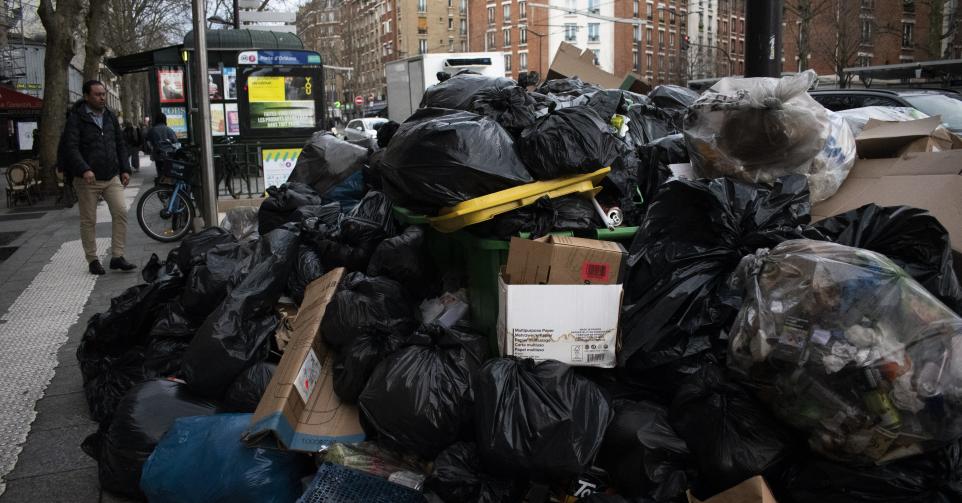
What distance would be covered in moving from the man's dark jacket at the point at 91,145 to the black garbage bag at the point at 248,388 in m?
4.13

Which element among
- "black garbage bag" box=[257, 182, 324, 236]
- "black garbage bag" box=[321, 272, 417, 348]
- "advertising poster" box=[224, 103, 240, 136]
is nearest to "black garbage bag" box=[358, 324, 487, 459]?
"black garbage bag" box=[321, 272, 417, 348]

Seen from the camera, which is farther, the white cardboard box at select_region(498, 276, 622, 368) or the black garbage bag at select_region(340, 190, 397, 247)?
the black garbage bag at select_region(340, 190, 397, 247)

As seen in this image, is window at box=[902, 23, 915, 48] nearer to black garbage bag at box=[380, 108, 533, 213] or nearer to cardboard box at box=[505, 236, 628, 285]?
black garbage bag at box=[380, 108, 533, 213]

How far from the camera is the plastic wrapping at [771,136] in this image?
306cm

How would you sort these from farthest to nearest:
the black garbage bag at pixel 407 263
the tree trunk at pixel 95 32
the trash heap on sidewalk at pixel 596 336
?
1. the tree trunk at pixel 95 32
2. the black garbage bag at pixel 407 263
3. the trash heap on sidewalk at pixel 596 336

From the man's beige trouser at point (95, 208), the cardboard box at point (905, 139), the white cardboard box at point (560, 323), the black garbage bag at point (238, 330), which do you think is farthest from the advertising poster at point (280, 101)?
the white cardboard box at point (560, 323)

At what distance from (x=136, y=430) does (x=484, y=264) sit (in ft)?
5.18

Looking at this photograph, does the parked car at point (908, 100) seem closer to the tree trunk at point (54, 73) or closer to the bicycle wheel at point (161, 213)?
the bicycle wheel at point (161, 213)

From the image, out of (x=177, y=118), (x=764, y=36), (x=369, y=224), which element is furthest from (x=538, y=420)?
(x=177, y=118)

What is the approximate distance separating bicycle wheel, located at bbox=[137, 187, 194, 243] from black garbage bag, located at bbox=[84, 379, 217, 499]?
5635 millimetres

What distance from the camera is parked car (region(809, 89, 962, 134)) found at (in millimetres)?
8275

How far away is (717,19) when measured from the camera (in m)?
75.9

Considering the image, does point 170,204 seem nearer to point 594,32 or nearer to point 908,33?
point 908,33

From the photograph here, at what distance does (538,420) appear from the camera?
238cm
